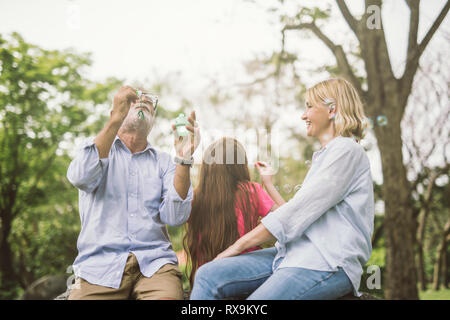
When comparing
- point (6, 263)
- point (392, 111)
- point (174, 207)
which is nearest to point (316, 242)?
point (174, 207)

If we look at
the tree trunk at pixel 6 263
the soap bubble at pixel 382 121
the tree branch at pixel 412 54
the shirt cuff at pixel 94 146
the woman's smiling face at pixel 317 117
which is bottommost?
the tree trunk at pixel 6 263

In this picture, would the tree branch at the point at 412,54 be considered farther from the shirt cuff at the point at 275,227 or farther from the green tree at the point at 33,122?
the green tree at the point at 33,122

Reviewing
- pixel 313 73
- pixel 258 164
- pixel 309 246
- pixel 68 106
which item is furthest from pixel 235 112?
pixel 309 246

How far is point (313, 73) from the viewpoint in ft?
25.1

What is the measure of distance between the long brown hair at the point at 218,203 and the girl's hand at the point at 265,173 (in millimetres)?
113

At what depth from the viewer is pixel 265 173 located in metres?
2.48

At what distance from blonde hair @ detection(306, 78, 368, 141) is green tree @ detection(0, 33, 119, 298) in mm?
7250

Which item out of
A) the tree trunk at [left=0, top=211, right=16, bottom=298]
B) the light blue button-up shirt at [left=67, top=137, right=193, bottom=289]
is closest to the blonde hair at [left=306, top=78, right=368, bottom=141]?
the light blue button-up shirt at [left=67, top=137, right=193, bottom=289]

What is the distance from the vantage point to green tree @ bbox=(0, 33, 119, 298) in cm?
773

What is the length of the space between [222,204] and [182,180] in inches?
13.3

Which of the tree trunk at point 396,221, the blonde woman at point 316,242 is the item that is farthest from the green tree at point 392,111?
the blonde woman at point 316,242

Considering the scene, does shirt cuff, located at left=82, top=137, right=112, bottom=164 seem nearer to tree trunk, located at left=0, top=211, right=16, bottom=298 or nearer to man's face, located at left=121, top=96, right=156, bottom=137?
man's face, located at left=121, top=96, right=156, bottom=137

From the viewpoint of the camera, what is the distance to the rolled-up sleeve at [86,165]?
2.18m
